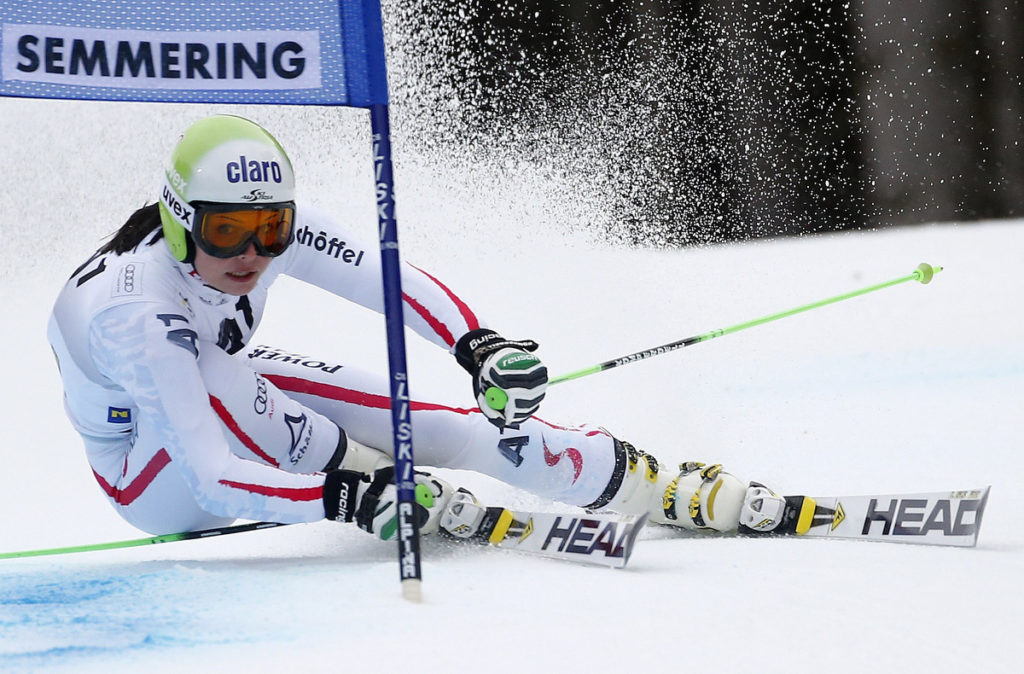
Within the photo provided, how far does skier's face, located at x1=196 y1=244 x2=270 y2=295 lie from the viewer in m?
2.23

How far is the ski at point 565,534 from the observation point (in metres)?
2.19

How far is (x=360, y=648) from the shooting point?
1655mm

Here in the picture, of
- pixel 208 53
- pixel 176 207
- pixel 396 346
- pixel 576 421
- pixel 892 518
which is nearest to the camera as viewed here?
pixel 396 346

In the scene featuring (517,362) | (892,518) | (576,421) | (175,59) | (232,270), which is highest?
(175,59)

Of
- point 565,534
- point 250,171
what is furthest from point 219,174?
point 565,534

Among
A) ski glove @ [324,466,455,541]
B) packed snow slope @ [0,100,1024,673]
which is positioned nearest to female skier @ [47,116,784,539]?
ski glove @ [324,466,455,541]

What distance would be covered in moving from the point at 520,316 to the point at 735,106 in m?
2.84

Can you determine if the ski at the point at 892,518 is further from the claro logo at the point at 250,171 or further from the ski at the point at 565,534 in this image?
the claro logo at the point at 250,171

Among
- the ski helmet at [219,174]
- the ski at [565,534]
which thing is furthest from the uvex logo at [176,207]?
the ski at [565,534]

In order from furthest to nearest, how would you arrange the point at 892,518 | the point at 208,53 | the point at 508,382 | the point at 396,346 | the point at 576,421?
1. the point at 576,421
2. the point at 892,518
3. the point at 508,382
4. the point at 208,53
5. the point at 396,346

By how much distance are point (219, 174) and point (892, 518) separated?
1595 mm

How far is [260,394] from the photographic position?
8.25 ft

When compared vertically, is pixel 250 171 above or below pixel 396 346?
above

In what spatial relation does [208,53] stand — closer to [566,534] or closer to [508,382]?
[508,382]
